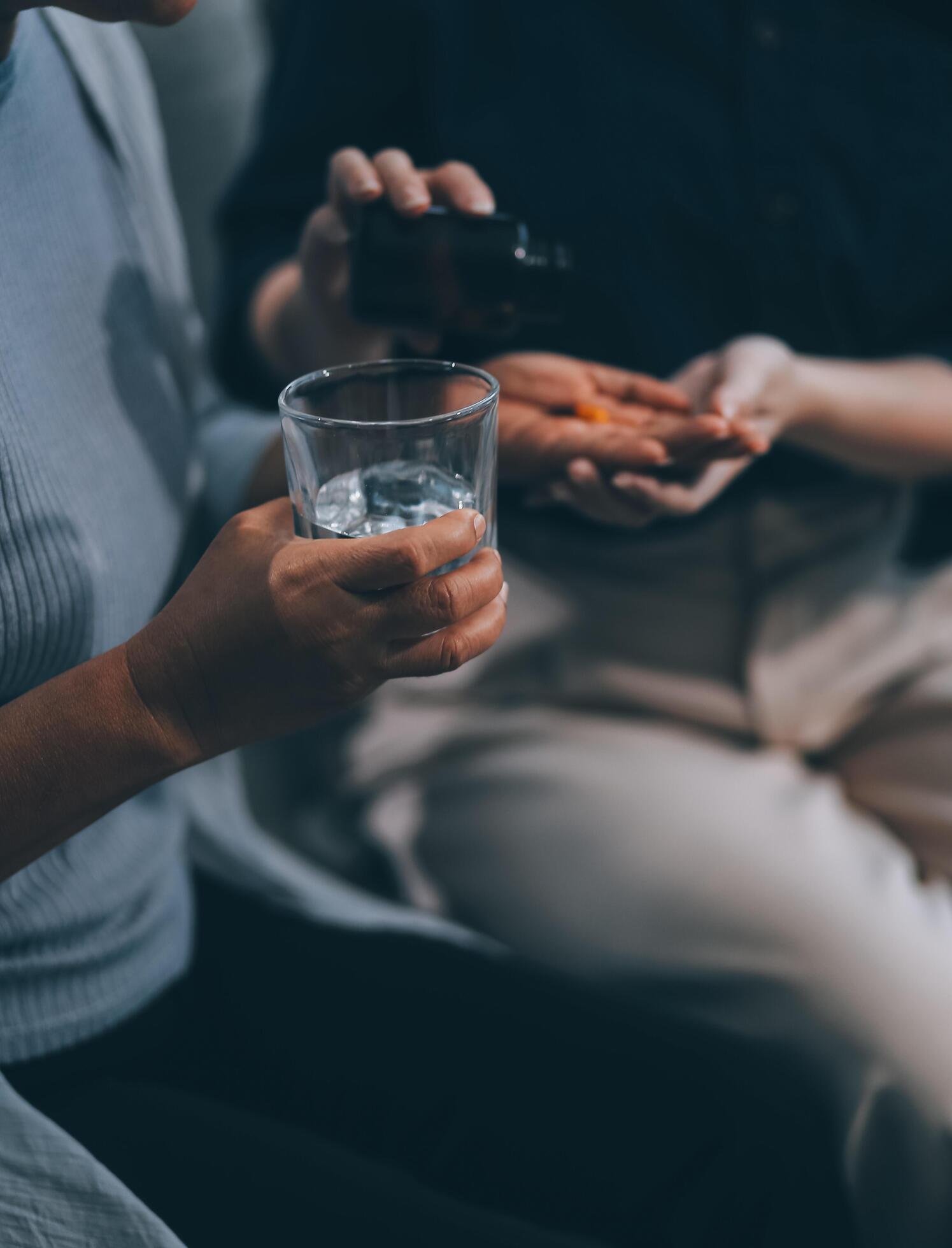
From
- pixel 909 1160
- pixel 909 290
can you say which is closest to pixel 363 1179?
pixel 909 1160

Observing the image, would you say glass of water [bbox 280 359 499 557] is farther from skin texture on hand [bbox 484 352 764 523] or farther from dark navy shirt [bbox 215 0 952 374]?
dark navy shirt [bbox 215 0 952 374]

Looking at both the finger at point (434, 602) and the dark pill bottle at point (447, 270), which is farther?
the dark pill bottle at point (447, 270)

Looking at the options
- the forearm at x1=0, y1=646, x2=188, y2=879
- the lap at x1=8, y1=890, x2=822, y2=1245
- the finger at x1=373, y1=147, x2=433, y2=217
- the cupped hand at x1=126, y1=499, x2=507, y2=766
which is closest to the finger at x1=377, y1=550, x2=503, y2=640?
the cupped hand at x1=126, y1=499, x2=507, y2=766

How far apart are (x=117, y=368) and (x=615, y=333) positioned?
39cm

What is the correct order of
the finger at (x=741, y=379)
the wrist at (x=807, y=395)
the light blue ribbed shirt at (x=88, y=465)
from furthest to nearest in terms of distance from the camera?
the wrist at (x=807, y=395) → the finger at (x=741, y=379) → the light blue ribbed shirt at (x=88, y=465)

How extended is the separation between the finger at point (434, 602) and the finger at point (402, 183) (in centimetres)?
22

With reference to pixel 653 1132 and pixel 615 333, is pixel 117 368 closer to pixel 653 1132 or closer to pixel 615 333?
pixel 615 333

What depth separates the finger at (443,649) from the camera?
0.42 meters

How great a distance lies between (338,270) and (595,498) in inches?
8.4

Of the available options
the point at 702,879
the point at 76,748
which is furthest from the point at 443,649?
the point at 702,879

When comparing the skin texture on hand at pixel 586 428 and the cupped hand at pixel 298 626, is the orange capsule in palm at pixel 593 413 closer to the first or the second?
the skin texture on hand at pixel 586 428

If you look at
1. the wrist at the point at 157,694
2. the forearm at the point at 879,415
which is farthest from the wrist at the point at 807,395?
the wrist at the point at 157,694

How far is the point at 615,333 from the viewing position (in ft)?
2.61

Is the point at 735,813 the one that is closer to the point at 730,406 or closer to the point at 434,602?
the point at 730,406
